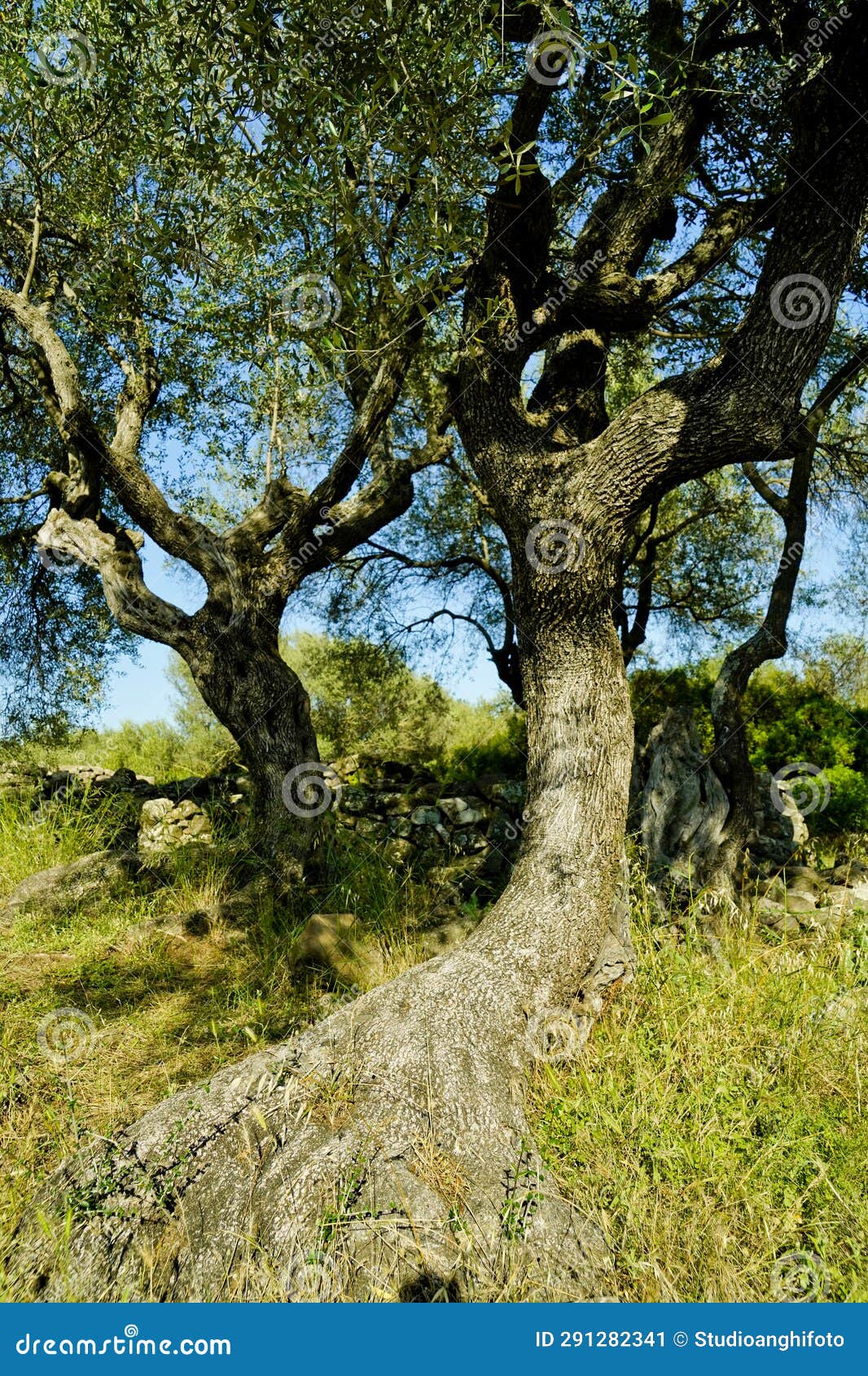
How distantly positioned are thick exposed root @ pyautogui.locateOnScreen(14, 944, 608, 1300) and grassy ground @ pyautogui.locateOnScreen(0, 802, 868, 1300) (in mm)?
198

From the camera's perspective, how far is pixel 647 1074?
149 inches

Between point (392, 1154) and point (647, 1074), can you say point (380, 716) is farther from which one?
point (392, 1154)

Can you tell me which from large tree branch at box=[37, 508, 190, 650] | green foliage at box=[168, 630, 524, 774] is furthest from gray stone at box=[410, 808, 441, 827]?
large tree branch at box=[37, 508, 190, 650]

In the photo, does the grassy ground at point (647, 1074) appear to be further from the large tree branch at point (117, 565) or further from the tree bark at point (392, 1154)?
the large tree branch at point (117, 565)

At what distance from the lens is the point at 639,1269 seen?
2883 millimetres

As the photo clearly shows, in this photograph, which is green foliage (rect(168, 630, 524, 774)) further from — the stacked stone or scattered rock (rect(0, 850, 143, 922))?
scattered rock (rect(0, 850, 143, 922))

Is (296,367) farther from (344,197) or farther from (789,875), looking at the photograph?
(789,875)

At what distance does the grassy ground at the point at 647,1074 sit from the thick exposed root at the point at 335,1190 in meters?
0.20

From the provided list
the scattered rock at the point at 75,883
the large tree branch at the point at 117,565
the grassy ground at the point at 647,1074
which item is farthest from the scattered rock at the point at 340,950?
the large tree branch at the point at 117,565

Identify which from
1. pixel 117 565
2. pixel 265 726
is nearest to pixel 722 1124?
pixel 265 726

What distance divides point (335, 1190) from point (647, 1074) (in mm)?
1462

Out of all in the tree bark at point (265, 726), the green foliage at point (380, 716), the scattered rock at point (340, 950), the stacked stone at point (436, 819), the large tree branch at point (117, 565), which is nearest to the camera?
the scattered rock at point (340, 950)

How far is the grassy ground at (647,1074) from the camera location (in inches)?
118

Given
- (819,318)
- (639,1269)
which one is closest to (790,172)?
(819,318)
